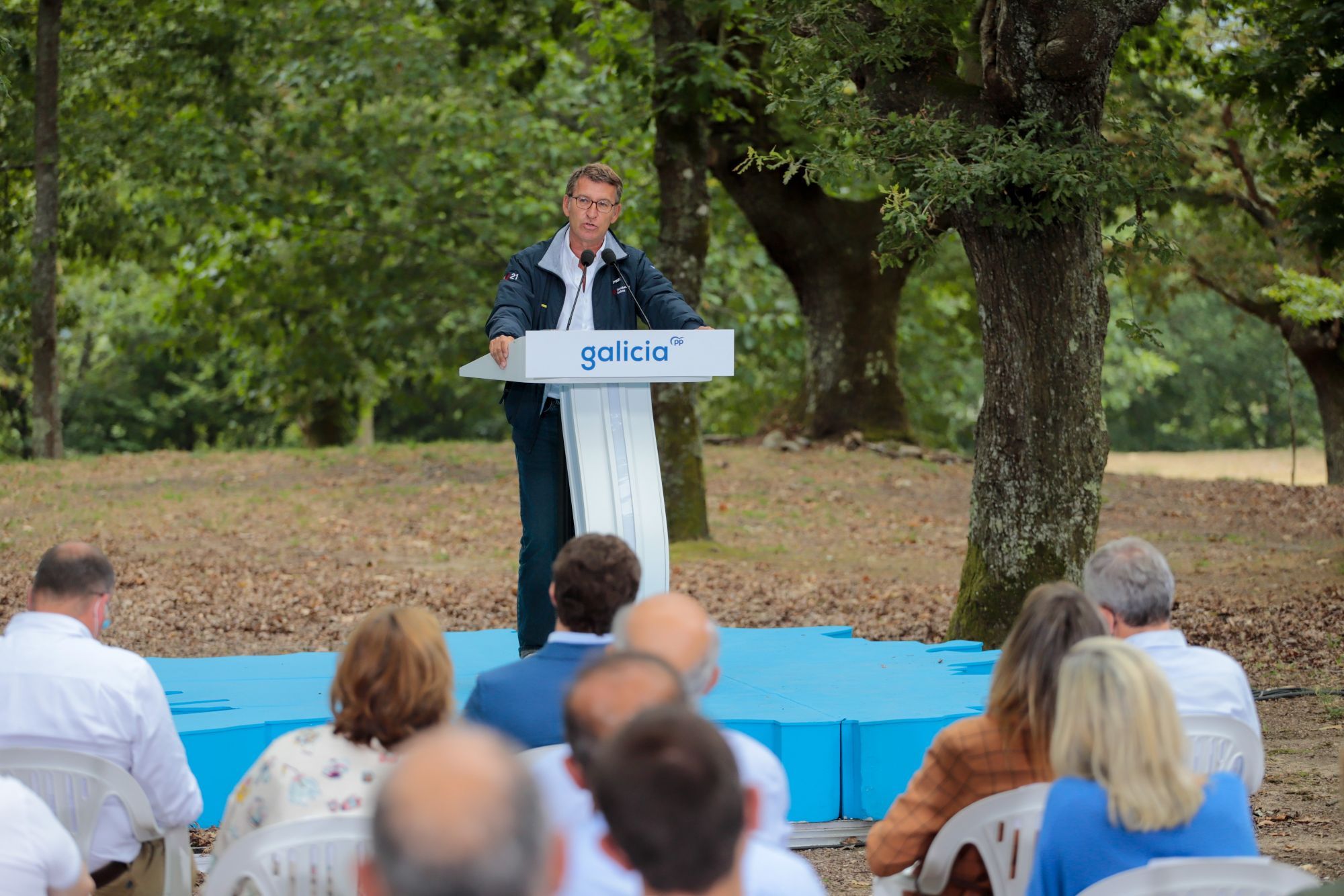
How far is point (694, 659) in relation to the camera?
104 inches

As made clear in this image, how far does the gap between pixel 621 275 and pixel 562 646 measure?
2.09 m

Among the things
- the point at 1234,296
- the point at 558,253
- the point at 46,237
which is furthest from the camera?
the point at 1234,296

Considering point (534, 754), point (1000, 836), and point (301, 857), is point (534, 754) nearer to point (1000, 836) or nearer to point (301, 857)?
point (301, 857)

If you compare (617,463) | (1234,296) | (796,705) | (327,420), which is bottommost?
(796,705)

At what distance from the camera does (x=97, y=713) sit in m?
3.10

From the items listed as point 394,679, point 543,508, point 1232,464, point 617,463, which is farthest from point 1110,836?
point 1232,464

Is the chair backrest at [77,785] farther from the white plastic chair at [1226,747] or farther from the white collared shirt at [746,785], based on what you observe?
the white plastic chair at [1226,747]

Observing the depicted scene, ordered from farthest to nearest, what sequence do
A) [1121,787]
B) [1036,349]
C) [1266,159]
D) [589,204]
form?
[1266,159] < [1036,349] < [589,204] < [1121,787]

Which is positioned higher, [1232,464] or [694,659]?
[694,659]

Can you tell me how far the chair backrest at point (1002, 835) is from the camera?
2.87 m

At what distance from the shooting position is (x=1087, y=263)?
21.7 ft

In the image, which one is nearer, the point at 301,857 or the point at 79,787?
the point at 301,857

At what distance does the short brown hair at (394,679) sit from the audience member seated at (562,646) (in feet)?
1.48

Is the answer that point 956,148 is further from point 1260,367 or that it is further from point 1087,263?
point 1260,367
